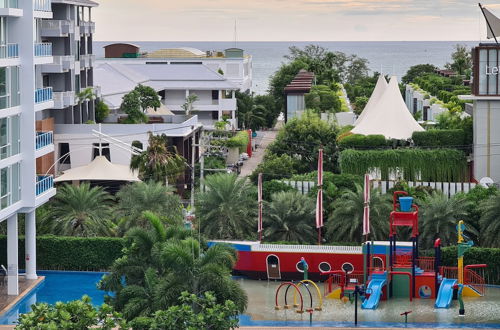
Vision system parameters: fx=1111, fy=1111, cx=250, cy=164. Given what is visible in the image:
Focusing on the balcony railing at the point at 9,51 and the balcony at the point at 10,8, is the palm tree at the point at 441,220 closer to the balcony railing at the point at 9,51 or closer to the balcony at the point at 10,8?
the balcony railing at the point at 9,51

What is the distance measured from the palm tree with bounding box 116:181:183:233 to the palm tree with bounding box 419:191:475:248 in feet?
33.6

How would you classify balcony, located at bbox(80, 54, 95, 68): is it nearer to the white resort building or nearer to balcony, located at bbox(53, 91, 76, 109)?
balcony, located at bbox(53, 91, 76, 109)

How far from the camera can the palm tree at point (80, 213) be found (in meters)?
47.4

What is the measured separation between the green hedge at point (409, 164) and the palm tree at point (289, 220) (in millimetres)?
10588

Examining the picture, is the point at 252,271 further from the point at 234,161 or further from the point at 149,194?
the point at 234,161

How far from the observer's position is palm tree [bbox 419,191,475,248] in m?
46.1

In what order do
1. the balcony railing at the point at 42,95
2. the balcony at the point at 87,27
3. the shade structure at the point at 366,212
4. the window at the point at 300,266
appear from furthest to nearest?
the balcony at the point at 87,27
the window at the point at 300,266
the shade structure at the point at 366,212
the balcony railing at the point at 42,95

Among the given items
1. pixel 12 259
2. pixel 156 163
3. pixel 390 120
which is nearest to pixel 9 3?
pixel 12 259

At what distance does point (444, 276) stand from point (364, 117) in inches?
953

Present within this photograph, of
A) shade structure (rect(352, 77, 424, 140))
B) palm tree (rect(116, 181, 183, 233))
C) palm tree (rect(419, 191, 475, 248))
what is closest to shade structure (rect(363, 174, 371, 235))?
palm tree (rect(419, 191, 475, 248))

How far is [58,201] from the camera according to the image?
160 feet

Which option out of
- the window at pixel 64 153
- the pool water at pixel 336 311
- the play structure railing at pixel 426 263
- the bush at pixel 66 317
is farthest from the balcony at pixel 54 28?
the bush at pixel 66 317

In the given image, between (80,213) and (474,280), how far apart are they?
16986mm

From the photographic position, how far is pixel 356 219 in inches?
1848
